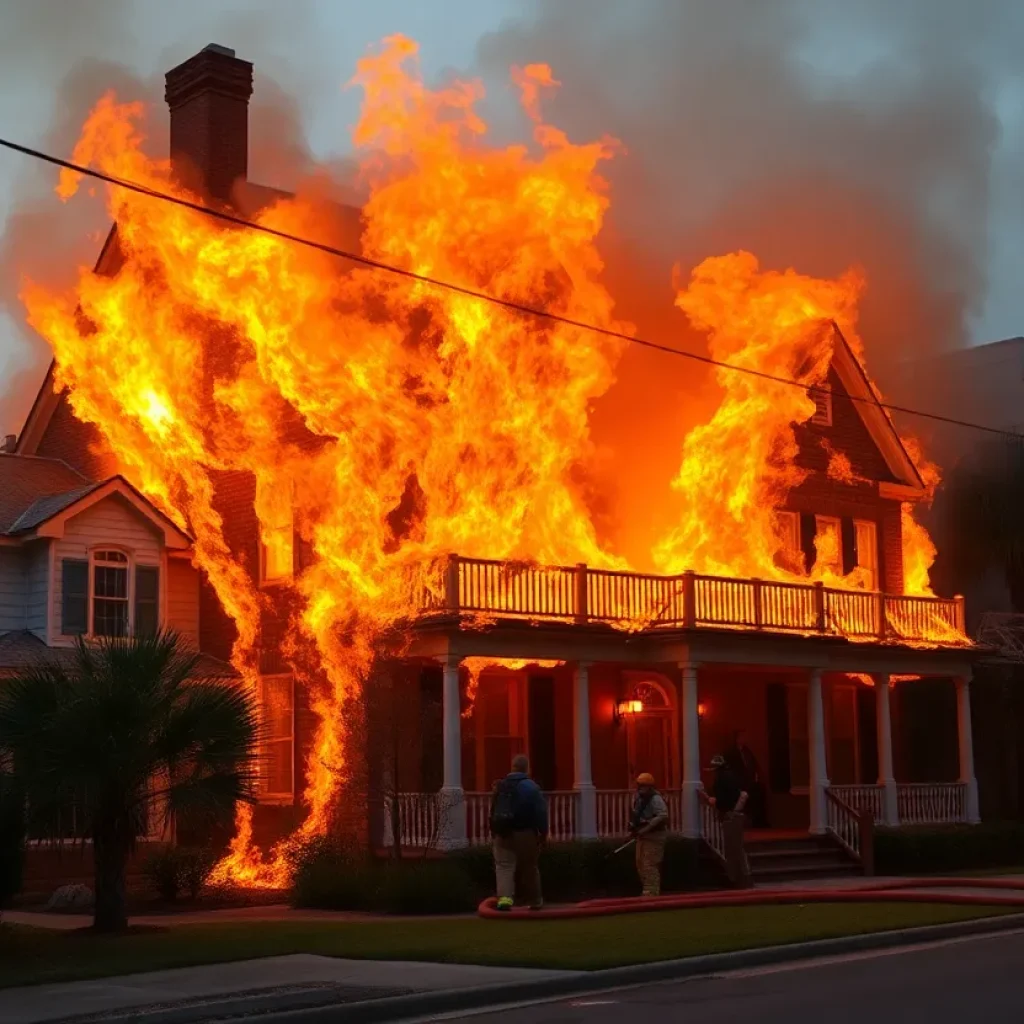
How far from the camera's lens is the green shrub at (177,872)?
21.8 metres

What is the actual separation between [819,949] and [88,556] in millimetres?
15728

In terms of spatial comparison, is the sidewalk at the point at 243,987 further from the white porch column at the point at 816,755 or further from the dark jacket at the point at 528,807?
the white porch column at the point at 816,755

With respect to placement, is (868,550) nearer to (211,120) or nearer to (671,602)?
(671,602)

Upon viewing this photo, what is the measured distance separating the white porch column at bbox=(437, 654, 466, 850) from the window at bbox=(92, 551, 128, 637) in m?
6.58

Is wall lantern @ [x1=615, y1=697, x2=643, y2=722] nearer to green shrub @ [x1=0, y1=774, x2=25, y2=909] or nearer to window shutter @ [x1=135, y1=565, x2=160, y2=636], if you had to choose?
window shutter @ [x1=135, y1=565, x2=160, y2=636]

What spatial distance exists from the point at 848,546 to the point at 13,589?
49.3ft

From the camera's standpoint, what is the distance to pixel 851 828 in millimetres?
25906

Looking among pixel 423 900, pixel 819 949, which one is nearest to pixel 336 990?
pixel 819 949

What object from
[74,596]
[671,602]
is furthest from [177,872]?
[671,602]

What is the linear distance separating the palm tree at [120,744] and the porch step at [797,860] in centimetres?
1031

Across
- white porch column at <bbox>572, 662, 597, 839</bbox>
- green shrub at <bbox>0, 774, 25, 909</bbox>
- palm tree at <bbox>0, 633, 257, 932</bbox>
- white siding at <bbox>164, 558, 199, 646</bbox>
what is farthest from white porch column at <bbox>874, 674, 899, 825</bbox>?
green shrub at <bbox>0, 774, 25, 909</bbox>

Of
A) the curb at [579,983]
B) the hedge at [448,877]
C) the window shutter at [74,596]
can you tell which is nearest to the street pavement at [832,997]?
the curb at [579,983]

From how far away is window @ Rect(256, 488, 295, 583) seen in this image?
25984mm

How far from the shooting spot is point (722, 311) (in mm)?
28719
